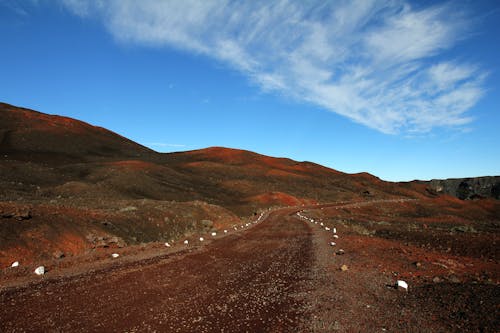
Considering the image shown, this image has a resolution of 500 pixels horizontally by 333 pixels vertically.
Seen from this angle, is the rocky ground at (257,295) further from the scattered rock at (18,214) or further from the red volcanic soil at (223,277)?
the scattered rock at (18,214)

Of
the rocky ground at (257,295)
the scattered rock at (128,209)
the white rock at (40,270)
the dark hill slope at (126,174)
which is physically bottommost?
the white rock at (40,270)

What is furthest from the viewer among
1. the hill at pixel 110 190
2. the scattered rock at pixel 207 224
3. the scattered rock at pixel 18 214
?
the scattered rock at pixel 207 224

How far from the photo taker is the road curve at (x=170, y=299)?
671 cm

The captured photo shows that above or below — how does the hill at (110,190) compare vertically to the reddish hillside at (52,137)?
below

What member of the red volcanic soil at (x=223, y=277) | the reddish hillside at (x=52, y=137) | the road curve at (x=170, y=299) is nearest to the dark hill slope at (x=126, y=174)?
the reddish hillside at (x=52, y=137)

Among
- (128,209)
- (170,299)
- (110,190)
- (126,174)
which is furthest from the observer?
(126,174)

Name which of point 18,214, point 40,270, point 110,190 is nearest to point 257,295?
point 40,270

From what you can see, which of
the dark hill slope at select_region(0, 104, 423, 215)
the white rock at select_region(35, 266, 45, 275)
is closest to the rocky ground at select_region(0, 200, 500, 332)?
the white rock at select_region(35, 266, 45, 275)

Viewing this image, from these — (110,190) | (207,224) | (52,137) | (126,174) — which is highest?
(52,137)

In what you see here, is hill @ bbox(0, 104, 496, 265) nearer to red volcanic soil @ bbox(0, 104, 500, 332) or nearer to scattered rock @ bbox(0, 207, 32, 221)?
scattered rock @ bbox(0, 207, 32, 221)

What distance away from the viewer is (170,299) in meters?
8.34

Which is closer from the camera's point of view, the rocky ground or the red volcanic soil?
the rocky ground

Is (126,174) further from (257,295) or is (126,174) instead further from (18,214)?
(257,295)

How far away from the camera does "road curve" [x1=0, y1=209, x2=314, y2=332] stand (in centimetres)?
671
